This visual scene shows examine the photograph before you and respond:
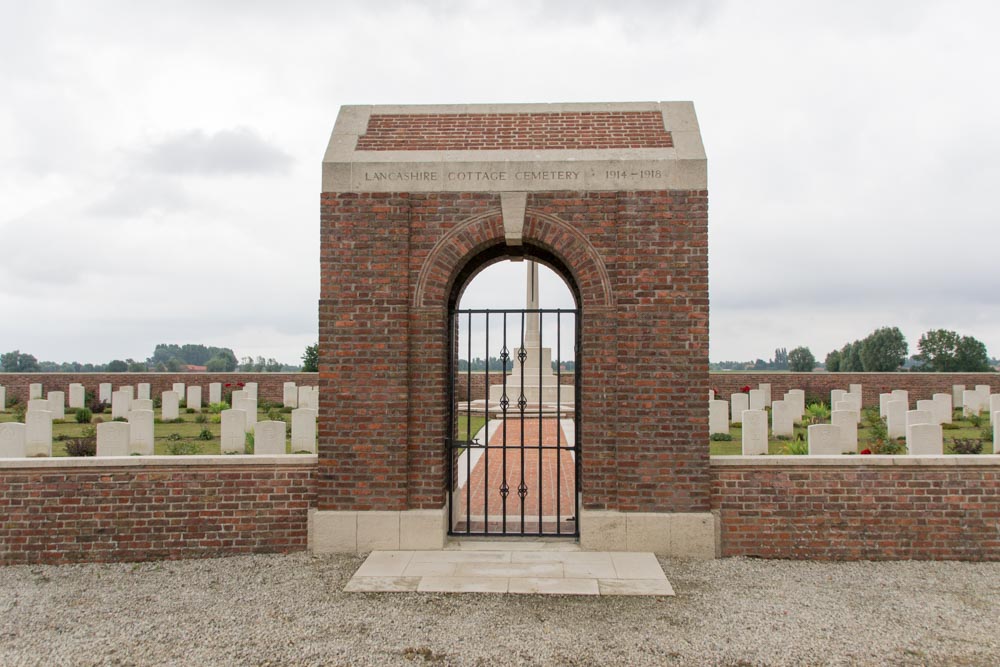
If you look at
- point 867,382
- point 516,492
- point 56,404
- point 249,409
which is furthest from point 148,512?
point 867,382

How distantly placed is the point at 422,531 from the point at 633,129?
461 centimetres

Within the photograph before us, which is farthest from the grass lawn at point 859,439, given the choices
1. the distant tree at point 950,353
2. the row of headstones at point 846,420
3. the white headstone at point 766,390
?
the distant tree at point 950,353

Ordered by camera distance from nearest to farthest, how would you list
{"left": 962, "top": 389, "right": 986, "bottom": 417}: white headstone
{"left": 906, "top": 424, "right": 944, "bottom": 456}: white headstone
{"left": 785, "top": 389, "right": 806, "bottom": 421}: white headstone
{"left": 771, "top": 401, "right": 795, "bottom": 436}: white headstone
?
{"left": 906, "top": 424, "right": 944, "bottom": 456}: white headstone < {"left": 771, "top": 401, "right": 795, "bottom": 436}: white headstone < {"left": 785, "top": 389, "right": 806, "bottom": 421}: white headstone < {"left": 962, "top": 389, "right": 986, "bottom": 417}: white headstone

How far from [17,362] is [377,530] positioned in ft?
212

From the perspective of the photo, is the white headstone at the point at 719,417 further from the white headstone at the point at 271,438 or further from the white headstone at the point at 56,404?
the white headstone at the point at 56,404

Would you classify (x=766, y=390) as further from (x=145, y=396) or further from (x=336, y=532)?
(x=145, y=396)

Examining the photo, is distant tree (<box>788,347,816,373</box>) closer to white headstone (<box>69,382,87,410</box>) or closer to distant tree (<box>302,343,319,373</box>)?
distant tree (<box>302,343,319,373</box>)

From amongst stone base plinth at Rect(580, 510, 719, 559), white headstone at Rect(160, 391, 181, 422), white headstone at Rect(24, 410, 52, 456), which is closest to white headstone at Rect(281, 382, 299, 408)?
white headstone at Rect(160, 391, 181, 422)

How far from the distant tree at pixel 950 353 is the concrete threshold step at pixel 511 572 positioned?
5142cm

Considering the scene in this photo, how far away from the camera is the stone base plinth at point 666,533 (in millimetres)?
6086

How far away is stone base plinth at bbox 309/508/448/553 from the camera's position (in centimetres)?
619

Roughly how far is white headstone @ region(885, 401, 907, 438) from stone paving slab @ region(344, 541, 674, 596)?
1123cm

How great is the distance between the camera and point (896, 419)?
14.4 meters

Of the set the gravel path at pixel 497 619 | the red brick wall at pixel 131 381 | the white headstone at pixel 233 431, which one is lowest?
the gravel path at pixel 497 619
